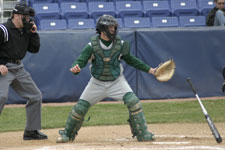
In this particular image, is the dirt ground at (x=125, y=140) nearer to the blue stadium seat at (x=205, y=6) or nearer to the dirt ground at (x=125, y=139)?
the dirt ground at (x=125, y=139)

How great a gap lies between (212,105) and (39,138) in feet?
15.9

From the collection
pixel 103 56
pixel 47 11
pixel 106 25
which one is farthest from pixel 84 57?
pixel 47 11

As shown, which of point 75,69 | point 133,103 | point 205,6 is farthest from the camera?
point 205,6

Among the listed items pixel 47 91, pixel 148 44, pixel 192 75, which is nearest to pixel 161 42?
pixel 148 44

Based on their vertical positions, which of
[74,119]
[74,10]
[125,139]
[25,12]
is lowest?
[125,139]

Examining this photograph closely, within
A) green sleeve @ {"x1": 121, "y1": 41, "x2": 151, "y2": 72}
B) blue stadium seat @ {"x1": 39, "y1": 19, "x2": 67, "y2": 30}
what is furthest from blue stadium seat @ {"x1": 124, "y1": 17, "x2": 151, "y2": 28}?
green sleeve @ {"x1": 121, "y1": 41, "x2": 151, "y2": 72}

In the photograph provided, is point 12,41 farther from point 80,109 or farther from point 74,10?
point 74,10

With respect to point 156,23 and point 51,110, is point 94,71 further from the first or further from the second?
point 156,23

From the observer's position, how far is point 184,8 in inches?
602

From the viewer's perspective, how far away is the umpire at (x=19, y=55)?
21.9ft

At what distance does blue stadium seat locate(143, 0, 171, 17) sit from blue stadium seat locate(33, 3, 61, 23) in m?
2.60

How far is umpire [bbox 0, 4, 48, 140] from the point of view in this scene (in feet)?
21.9

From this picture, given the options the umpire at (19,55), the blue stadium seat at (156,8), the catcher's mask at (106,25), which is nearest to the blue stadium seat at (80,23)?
the blue stadium seat at (156,8)

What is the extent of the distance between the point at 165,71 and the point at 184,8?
8.95 m
